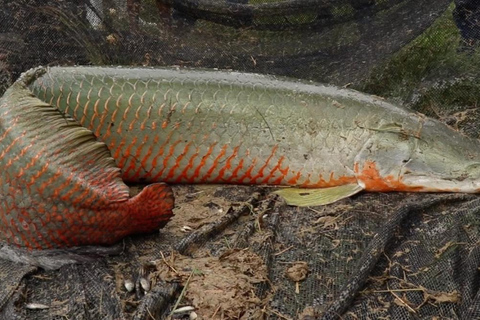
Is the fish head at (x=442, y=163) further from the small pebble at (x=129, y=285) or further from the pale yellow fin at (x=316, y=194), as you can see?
the small pebble at (x=129, y=285)

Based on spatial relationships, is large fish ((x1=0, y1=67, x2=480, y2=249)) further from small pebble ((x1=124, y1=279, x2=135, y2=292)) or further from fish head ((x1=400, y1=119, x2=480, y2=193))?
small pebble ((x1=124, y1=279, x2=135, y2=292))

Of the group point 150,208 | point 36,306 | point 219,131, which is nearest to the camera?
point 36,306

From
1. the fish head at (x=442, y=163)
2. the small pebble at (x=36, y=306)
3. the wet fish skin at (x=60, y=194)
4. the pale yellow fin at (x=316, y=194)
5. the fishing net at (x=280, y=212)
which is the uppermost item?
the wet fish skin at (x=60, y=194)

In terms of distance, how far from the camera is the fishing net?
2.47m

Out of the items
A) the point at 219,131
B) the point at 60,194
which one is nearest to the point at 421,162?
the point at 219,131

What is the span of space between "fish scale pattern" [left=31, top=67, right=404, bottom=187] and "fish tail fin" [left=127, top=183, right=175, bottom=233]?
30.1 inches

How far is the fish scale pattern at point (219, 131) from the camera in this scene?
3.66 meters

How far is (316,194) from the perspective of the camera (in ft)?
11.4

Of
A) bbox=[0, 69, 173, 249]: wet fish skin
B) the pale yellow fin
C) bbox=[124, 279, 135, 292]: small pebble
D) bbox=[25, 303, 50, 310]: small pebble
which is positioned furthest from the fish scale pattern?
bbox=[25, 303, 50, 310]: small pebble

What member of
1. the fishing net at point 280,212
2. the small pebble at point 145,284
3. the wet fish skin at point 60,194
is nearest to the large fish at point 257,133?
the fishing net at point 280,212

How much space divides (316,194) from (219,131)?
26.7 inches

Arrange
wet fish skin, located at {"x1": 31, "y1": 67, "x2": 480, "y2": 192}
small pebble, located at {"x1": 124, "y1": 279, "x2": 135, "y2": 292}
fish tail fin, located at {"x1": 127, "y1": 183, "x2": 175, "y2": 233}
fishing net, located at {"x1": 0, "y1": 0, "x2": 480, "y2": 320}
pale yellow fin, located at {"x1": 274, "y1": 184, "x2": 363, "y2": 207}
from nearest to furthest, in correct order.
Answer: fishing net, located at {"x1": 0, "y1": 0, "x2": 480, "y2": 320} → small pebble, located at {"x1": 124, "y1": 279, "x2": 135, "y2": 292} → fish tail fin, located at {"x1": 127, "y1": 183, "x2": 175, "y2": 233} → pale yellow fin, located at {"x1": 274, "y1": 184, "x2": 363, "y2": 207} → wet fish skin, located at {"x1": 31, "y1": 67, "x2": 480, "y2": 192}

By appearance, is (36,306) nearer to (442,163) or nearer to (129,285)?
(129,285)

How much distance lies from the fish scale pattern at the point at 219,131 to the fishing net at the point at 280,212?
181 millimetres
